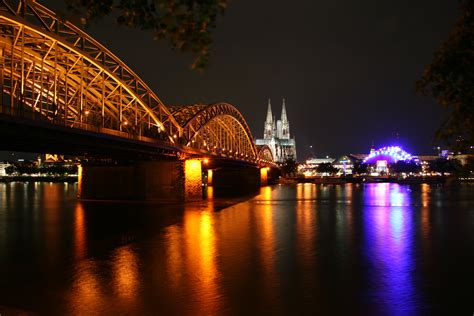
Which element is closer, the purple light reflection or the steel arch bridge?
the purple light reflection

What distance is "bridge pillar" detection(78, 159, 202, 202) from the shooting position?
2547 inches

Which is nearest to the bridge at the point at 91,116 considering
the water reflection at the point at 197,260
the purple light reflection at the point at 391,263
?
the water reflection at the point at 197,260

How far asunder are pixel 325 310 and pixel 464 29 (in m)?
8.96

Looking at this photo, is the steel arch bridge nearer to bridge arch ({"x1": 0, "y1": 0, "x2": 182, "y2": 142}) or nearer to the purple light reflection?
bridge arch ({"x1": 0, "y1": 0, "x2": 182, "y2": 142})

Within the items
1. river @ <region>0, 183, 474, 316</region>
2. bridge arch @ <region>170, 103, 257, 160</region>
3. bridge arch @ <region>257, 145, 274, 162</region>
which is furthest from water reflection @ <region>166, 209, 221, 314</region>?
bridge arch @ <region>257, 145, 274, 162</region>

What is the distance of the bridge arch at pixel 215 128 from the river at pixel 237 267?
4319cm

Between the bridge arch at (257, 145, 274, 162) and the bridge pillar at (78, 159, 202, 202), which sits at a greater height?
the bridge arch at (257, 145, 274, 162)

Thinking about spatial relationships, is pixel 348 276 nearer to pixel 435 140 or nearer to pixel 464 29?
pixel 435 140

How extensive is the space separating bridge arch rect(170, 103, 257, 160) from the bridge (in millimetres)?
494

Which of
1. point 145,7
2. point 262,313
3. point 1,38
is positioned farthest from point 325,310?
point 1,38

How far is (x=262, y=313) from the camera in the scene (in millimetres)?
14445

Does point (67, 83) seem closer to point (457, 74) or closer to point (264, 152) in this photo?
point (457, 74)

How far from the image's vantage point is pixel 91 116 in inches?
2350

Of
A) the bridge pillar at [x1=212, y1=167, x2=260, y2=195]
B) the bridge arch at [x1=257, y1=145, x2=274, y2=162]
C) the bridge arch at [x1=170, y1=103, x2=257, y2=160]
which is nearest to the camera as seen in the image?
the bridge arch at [x1=170, y1=103, x2=257, y2=160]
